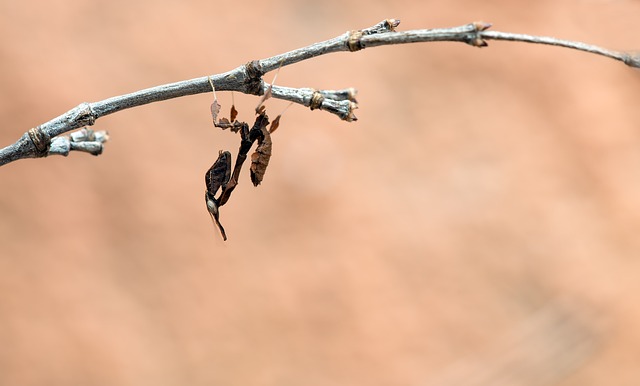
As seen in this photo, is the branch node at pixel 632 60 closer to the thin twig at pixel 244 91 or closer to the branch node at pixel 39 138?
the thin twig at pixel 244 91

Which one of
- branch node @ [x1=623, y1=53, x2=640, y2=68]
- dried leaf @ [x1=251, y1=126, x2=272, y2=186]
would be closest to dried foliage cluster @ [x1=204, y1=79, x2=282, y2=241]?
dried leaf @ [x1=251, y1=126, x2=272, y2=186]

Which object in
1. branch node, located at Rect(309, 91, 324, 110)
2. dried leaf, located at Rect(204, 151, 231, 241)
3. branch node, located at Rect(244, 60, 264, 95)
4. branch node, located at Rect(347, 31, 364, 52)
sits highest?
branch node, located at Rect(347, 31, 364, 52)

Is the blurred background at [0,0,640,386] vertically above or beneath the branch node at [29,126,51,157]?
above

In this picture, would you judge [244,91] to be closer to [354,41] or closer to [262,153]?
[262,153]

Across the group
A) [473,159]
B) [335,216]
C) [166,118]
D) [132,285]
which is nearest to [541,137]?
[473,159]

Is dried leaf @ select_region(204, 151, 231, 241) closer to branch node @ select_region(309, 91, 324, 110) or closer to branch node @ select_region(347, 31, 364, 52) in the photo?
branch node @ select_region(309, 91, 324, 110)

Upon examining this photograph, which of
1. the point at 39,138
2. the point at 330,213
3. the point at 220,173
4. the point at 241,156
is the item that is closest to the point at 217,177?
the point at 220,173

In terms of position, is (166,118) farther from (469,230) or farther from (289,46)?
(469,230)

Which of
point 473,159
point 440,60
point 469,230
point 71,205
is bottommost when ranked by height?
point 71,205
